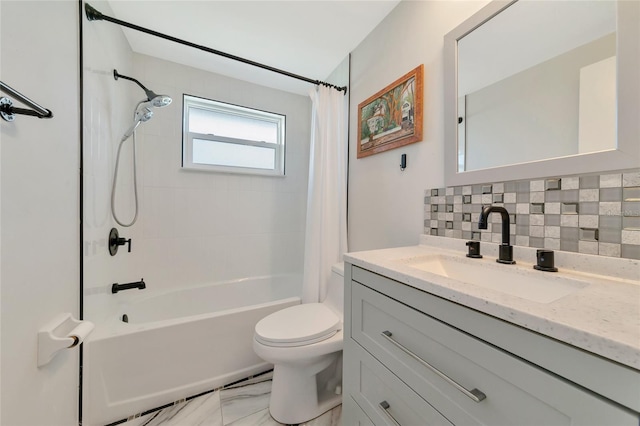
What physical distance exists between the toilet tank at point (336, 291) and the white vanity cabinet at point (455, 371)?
1.67 ft

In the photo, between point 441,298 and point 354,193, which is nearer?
point 441,298

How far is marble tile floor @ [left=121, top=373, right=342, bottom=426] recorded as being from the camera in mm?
1178

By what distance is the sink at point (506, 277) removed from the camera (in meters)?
0.68

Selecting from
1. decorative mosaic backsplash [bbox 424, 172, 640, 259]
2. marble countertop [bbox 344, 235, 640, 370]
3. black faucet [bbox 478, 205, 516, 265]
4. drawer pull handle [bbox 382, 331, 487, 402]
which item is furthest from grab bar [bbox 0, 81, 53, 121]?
decorative mosaic backsplash [bbox 424, 172, 640, 259]

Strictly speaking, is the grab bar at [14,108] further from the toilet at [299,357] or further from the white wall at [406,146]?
the white wall at [406,146]

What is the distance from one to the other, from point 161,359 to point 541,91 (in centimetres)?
212

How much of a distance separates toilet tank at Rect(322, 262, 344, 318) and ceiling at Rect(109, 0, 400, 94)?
1.63m

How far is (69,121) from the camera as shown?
988mm

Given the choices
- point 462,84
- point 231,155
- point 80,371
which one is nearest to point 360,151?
point 462,84

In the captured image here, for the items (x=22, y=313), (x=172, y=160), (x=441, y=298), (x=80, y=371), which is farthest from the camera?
(x=172, y=160)

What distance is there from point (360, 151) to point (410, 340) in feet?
4.45

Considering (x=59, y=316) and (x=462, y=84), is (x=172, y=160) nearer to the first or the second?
(x=59, y=316)

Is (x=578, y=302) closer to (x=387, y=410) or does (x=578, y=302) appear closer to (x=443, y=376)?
(x=443, y=376)

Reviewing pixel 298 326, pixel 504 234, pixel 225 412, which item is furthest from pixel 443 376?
pixel 225 412
